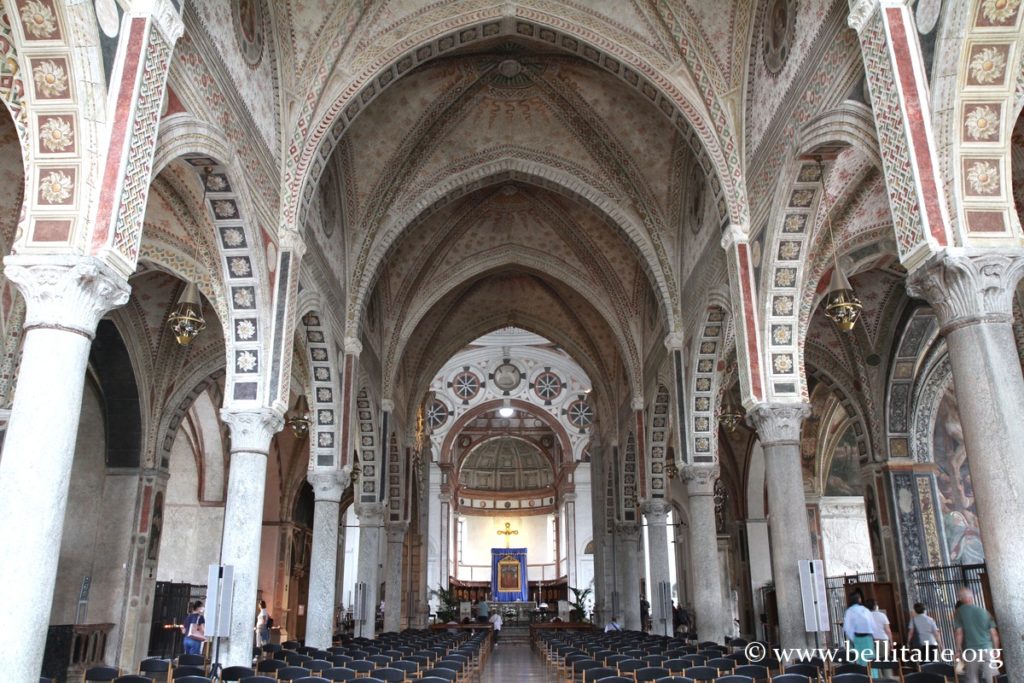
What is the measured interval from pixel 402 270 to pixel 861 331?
12049 mm

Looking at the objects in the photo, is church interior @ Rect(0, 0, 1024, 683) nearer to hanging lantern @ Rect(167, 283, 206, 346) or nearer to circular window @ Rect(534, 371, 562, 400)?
hanging lantern @ Rect(167, 283, 206, 346)

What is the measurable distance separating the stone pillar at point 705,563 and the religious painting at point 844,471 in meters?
11.5

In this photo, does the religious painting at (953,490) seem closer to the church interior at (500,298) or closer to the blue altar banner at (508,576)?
the church interior at (500,298)

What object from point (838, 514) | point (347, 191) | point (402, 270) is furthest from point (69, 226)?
point (838, 514)

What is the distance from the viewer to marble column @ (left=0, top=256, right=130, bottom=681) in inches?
241

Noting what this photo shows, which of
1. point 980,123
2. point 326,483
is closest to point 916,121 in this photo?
point 980,123

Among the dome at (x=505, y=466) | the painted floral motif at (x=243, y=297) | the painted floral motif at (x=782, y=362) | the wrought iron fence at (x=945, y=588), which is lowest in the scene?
the wrought iron fence at (x=945, y=588)

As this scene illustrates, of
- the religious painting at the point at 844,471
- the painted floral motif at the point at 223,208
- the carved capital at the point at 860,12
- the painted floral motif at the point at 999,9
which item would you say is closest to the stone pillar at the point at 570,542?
the religious painting at the point at 844,471

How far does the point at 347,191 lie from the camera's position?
17766 mm

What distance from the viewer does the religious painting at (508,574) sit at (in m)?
42.6

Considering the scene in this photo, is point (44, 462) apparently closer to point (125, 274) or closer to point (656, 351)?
point (125, 274)

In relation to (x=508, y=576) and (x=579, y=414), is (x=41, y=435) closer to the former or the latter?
(x=579, y=414)

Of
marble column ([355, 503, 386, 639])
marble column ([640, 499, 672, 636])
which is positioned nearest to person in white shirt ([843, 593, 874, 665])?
marble column ([640, 499, 672, 636])

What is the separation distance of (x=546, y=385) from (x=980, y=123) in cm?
3356
